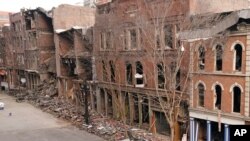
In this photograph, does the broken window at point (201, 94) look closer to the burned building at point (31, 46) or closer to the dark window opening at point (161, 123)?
the dark window opening at point (161, 123)

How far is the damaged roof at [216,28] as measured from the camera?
55.5ft

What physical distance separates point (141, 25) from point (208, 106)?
25.6ft

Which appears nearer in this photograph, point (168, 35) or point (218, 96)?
point (218, 96)

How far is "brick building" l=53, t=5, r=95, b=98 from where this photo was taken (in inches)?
1346

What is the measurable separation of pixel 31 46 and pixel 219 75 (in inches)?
1346

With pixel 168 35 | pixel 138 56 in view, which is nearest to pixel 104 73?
pixel 138 56

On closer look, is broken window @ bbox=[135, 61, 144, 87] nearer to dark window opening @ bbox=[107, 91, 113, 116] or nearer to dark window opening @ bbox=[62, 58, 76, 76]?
dark window opening @ bbox=[107, 91, 113, 116]

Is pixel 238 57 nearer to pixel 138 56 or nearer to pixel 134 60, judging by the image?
pixel 138 56

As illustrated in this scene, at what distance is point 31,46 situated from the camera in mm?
46094

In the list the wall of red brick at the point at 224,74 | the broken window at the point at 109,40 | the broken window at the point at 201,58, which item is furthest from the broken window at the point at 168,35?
the broken window at the point at 109,40

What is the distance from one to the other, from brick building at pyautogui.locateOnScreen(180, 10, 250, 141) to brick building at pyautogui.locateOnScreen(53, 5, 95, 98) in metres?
14.9

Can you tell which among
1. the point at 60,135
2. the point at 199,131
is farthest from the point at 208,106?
the point at 60,135

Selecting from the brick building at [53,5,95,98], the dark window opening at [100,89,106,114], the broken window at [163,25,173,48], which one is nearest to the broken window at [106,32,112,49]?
the brick building at [53,5,95,98]

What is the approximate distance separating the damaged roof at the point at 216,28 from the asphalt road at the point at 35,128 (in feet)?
35.0
